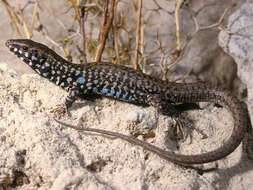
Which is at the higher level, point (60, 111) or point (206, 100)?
point (206, 100)

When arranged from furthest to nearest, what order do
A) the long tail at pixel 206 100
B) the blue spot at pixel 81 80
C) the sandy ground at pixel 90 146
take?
the blue spot at pixel 81 80
the long tail at pixel 206 100
the sandy ground at pixel 90 146

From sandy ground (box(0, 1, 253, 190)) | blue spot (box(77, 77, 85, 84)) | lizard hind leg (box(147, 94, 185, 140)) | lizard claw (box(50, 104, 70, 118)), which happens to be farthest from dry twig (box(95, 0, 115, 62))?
lizard claw (box(50, 104, 70, 118))

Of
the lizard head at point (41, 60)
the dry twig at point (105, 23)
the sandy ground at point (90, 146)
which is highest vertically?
the dry twig at point (105, 23)

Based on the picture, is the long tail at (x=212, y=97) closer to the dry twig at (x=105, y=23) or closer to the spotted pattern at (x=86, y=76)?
the spotted pattern at (x=86, y=76)

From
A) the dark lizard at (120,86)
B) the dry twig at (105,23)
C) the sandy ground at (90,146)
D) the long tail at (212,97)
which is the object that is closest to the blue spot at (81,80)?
the dark lizard at (120,86)

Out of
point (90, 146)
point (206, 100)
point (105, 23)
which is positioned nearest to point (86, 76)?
point (105, 23)

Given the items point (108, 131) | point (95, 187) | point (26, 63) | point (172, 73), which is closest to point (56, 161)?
point (95, 187)

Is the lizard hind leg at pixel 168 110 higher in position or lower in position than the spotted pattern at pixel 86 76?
lower

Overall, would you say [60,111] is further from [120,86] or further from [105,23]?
[105,23]

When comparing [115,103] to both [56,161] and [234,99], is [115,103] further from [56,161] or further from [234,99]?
[234,99]

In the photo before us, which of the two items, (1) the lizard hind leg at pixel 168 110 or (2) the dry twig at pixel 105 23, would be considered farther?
(2) the dry twig at pixel 105 23
